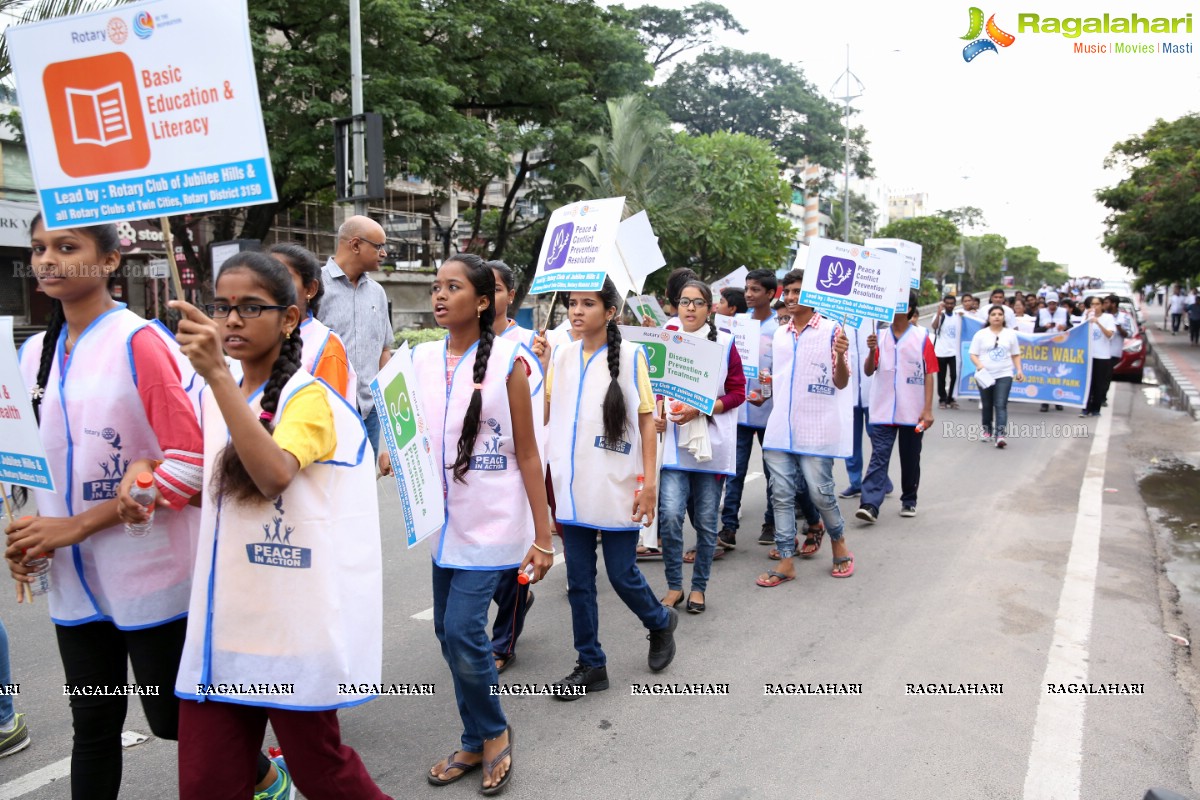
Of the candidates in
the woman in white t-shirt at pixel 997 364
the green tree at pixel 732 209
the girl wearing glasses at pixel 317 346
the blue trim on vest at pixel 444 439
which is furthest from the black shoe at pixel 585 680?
the green tree at pixel 732 209

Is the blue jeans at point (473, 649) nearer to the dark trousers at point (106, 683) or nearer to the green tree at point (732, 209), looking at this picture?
the dark trousers at point (106, 683)

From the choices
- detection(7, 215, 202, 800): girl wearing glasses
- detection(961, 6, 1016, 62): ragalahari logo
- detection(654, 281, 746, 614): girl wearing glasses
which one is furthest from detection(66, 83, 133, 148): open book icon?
detection(961, 6, 1016, 62): ragalahari logo

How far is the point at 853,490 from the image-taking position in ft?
28.2

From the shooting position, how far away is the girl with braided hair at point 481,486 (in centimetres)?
331

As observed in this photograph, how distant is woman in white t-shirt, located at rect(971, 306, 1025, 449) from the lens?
11320mm

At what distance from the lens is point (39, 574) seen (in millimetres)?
2584

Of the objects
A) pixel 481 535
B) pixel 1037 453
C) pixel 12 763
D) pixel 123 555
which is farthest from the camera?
pixel 1037 453

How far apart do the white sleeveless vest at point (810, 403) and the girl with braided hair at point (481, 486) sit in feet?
9.43

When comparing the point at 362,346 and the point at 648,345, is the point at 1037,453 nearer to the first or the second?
the point at 648,345

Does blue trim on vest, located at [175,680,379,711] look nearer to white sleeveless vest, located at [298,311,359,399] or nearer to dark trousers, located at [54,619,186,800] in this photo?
dark trousers, located at [54,619,186,800]

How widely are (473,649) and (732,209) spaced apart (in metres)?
24.7

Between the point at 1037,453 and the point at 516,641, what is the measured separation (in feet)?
26.8

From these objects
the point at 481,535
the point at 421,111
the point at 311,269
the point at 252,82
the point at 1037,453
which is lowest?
the point at 1037,453

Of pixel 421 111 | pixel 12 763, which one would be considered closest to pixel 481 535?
pixel 12 763
